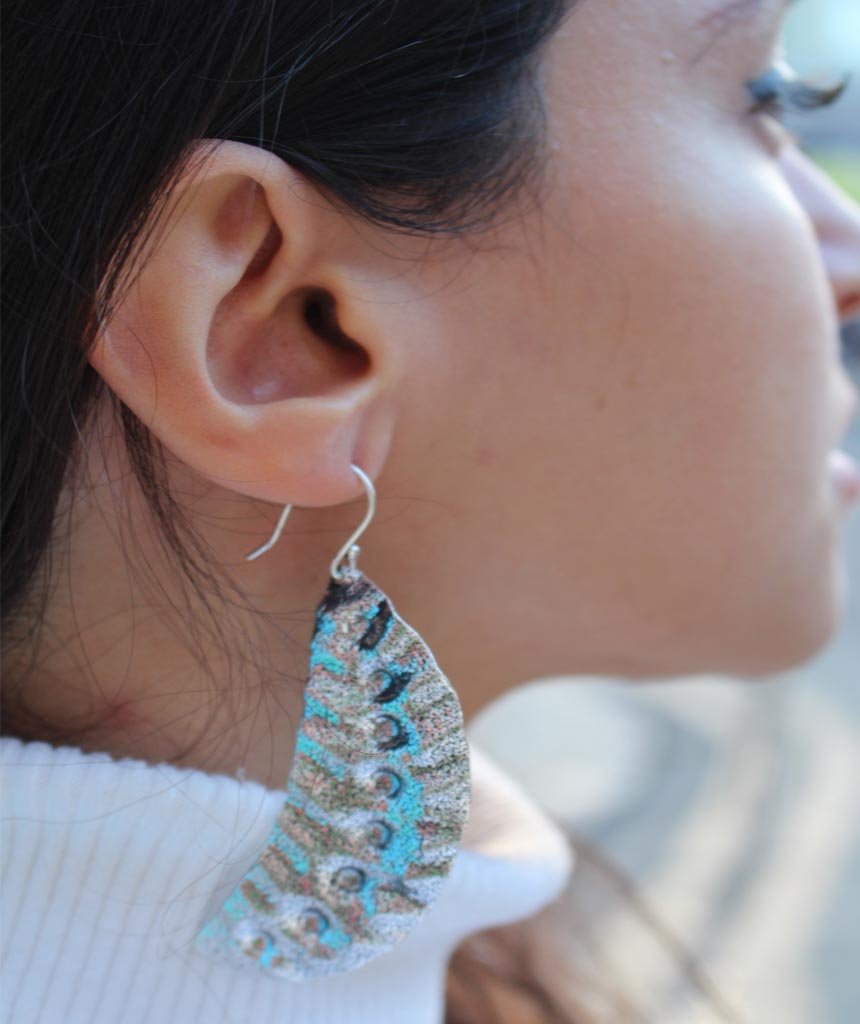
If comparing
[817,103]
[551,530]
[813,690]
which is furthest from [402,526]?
[813,690]

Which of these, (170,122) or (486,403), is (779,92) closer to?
(486,403)

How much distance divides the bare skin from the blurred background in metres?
0.70

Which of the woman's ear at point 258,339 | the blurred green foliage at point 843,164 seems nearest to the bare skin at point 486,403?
the woman's ear at point 258,339

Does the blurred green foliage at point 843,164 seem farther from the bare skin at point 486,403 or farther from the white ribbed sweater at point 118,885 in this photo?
the white ribbed sweater at point 118,885

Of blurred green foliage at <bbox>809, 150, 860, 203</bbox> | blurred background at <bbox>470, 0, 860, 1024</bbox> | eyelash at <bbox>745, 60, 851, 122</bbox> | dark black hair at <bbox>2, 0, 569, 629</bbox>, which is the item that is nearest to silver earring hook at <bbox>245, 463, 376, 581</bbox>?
dark black hair at <bbox>2, 0, 569, 629</bbox>

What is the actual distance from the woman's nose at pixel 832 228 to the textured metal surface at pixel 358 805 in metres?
0.54

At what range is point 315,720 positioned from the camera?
71cm

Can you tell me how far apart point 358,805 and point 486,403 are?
29 cm

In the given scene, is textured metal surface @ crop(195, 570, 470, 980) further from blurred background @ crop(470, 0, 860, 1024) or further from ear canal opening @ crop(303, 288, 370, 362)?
blurred background @ crop(470, 0, 860, 1024)

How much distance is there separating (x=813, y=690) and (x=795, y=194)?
2.38 meters

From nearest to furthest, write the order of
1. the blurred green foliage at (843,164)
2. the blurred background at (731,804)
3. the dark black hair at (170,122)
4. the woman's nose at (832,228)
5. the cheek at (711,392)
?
the dark black hair at (170,122), the cheek at (711,392), the woman's nose at (832,228), the blurred background at (731,804), the blurred green foliage at (843,164)

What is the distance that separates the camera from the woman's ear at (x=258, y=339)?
671 millimetres

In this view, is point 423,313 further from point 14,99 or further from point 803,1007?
point 803,1007

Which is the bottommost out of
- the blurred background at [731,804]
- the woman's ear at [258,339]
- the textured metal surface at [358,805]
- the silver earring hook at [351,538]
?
the blurred background at [731,804]
